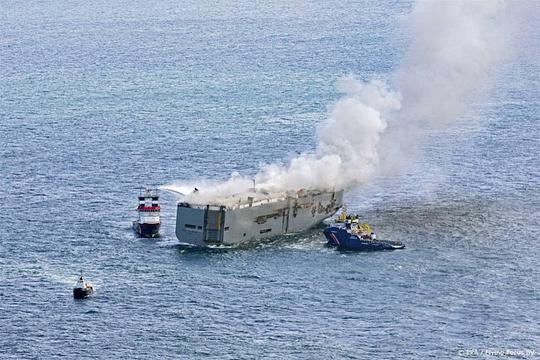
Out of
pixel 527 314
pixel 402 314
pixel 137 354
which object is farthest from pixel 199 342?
pixel 527 314

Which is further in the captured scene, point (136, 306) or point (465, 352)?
point (136, 306)

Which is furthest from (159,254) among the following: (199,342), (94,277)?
(199,342)

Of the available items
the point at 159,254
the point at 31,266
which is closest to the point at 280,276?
the point at 159,254

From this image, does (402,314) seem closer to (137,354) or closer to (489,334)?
(489,334)

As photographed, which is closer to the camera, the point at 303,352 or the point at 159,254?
the point at 303,352

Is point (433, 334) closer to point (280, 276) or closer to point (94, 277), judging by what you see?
point (280, 276)

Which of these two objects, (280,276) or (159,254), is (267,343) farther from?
(159,254)

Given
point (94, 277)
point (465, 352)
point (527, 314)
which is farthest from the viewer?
point (94, 277)

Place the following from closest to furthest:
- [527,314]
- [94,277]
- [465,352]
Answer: [465,352] < [527,314] < [94,277]
